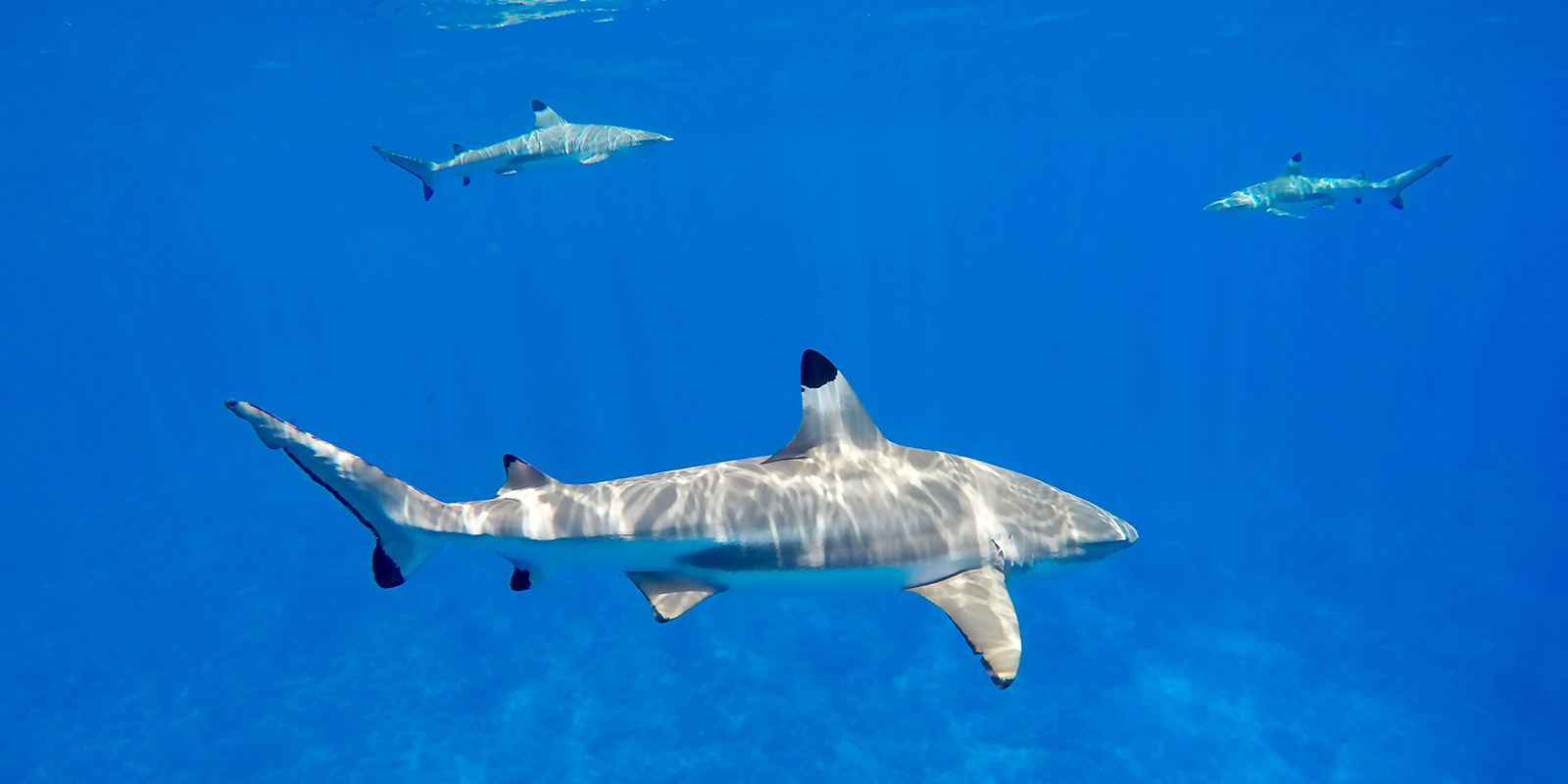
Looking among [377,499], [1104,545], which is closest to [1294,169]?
[1104,545]

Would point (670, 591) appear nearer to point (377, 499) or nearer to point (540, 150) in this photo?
point (377, 499)

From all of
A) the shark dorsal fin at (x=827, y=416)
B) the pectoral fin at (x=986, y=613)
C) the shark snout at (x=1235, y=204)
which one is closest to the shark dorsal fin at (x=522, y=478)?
the shark dorsal fin at (x=827, y=416)

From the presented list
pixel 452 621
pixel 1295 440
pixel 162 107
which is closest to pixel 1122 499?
pixel 1295 440

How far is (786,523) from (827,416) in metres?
0.98

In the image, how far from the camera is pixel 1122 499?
25188 mm

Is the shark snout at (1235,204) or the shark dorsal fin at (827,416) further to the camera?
the shark snout at (1235,204)

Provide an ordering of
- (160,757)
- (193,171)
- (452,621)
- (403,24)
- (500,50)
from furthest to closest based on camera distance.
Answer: (193,171), (500,50), (403,24), (452,621), (160,757)

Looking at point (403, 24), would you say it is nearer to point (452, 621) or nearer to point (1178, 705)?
point (452, 621)

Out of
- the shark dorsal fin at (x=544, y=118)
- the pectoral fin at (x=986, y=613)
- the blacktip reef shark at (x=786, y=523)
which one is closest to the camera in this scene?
the pectoral fin at (x=986, y=613)

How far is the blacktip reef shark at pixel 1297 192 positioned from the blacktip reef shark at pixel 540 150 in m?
12.5

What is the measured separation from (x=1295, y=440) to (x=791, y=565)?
36230 millimetres

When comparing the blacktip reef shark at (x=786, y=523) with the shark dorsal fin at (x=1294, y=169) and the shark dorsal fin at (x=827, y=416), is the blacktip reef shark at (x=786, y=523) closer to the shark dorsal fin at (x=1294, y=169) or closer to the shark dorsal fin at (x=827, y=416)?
the shark dorsal fin at (x=827, y=416)

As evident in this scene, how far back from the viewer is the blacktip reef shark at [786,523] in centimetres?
527

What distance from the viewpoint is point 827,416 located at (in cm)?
614
